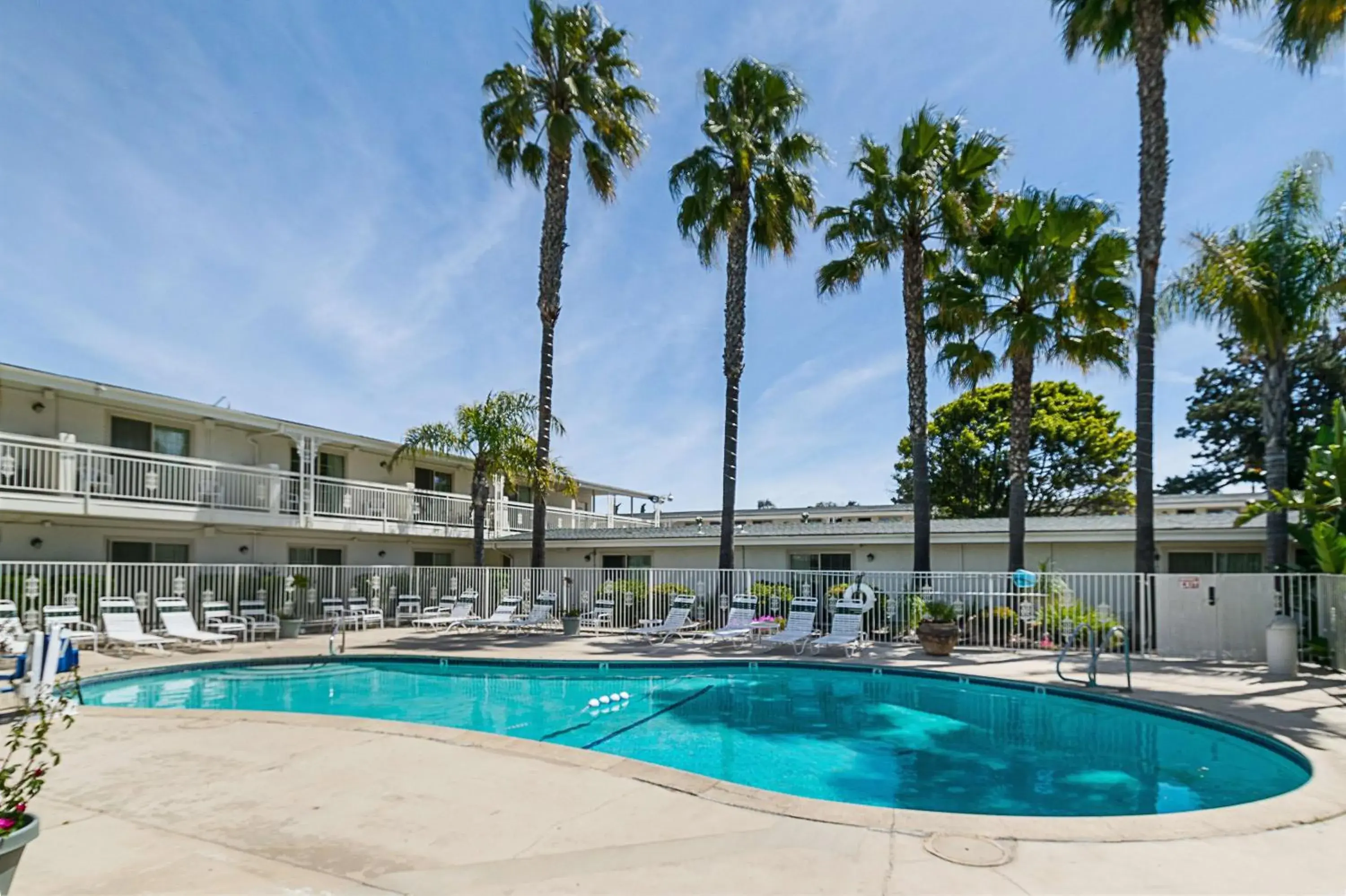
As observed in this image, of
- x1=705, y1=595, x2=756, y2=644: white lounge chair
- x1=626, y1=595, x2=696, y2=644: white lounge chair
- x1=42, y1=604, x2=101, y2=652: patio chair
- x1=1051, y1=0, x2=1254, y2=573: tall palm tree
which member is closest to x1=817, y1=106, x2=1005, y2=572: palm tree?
x1=1051, y1=0, x2=1254, y2=573: tall palm tree

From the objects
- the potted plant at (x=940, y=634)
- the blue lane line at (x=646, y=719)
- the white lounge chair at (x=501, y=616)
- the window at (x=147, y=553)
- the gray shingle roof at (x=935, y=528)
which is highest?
the gray shingle roof at (x=935, y=528)

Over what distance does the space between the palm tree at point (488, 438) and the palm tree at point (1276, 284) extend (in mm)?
16770

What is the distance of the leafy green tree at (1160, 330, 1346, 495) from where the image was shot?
32.2 meters

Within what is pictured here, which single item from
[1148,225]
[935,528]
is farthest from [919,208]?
[935,528]

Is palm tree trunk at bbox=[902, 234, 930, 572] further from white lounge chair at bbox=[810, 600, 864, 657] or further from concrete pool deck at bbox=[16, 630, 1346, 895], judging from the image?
concrete pool deck at bbox=[16, 630, 1346, 895]

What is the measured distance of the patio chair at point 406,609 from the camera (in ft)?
74.1

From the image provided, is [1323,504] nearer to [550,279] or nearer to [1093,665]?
[1093,665]

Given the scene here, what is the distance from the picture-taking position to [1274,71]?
51.9ft

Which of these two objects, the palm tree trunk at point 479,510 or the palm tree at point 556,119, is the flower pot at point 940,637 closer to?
the palm tree at point 556,119

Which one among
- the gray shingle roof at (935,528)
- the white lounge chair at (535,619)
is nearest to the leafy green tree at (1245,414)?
the gray shingle roof at (935,528)

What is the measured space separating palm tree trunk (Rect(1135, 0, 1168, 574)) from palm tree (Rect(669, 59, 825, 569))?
806 centimetres

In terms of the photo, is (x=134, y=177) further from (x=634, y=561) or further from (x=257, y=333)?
(x=634, y=561)

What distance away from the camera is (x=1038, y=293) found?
1873cm

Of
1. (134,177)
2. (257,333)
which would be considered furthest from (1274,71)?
(257,333)
